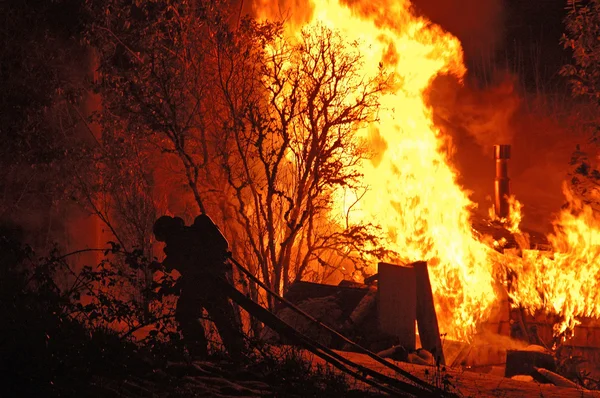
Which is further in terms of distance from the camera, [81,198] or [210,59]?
[81,198]

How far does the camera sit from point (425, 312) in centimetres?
1326

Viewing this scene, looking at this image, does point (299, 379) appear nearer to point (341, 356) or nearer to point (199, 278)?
point (341, 356)

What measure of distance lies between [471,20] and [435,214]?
2470cm

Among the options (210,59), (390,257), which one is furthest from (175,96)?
(390,257)

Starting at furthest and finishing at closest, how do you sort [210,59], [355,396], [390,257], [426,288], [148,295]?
1. [390,257]
2. [210,59]
3. [426,288]
4. [148,295]
5. [355,396]

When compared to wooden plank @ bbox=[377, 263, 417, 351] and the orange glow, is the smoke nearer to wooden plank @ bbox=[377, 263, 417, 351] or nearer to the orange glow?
the orange glow

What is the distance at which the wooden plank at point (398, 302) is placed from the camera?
12617 millimetres

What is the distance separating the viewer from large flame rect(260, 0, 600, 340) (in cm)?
1688

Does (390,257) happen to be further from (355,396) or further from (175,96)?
(355,396)

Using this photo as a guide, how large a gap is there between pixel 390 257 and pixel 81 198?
6.55m

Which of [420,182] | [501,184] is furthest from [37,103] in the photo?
[501,184]

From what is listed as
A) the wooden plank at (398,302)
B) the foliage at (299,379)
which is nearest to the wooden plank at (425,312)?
the wooden plank at (398,302)

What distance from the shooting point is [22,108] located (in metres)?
17.0

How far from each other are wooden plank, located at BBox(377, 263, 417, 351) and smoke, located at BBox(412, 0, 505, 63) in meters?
26.9
